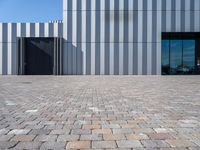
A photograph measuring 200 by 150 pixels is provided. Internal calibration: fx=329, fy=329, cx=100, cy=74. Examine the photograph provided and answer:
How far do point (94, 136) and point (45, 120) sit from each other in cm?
164

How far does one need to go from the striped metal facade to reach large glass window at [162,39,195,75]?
1.81m

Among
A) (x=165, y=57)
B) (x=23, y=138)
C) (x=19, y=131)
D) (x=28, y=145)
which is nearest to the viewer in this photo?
(x=28, y=145)

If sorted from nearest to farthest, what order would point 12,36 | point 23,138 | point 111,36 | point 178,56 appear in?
1. point 23,138
2. point 111,36
3. point 12,36
4. point 178,56

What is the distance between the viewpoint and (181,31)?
30.1 m

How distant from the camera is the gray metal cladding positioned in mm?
30234

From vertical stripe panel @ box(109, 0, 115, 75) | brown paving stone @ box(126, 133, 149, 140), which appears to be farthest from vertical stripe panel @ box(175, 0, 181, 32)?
brown paving stone @ box(126, 133, 149, 140)

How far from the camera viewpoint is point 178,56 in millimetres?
32156

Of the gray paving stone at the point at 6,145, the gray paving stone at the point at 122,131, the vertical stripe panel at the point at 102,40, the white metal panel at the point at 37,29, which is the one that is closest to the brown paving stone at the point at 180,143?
the gray paving stone at the point at 122,131

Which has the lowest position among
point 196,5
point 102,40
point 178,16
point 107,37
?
point 102,40

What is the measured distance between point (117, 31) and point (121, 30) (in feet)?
1.23

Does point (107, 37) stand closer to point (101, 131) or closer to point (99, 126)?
point (99, 126)

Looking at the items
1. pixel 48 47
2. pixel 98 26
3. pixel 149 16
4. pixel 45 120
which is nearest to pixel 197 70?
pixel 149 16

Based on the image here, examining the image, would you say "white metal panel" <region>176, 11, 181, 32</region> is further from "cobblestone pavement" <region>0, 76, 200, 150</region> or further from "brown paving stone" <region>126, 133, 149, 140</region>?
"brown paving stone" <region>126, 133, 149, 140</region>

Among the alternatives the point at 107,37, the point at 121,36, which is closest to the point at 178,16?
the point at 121,36
